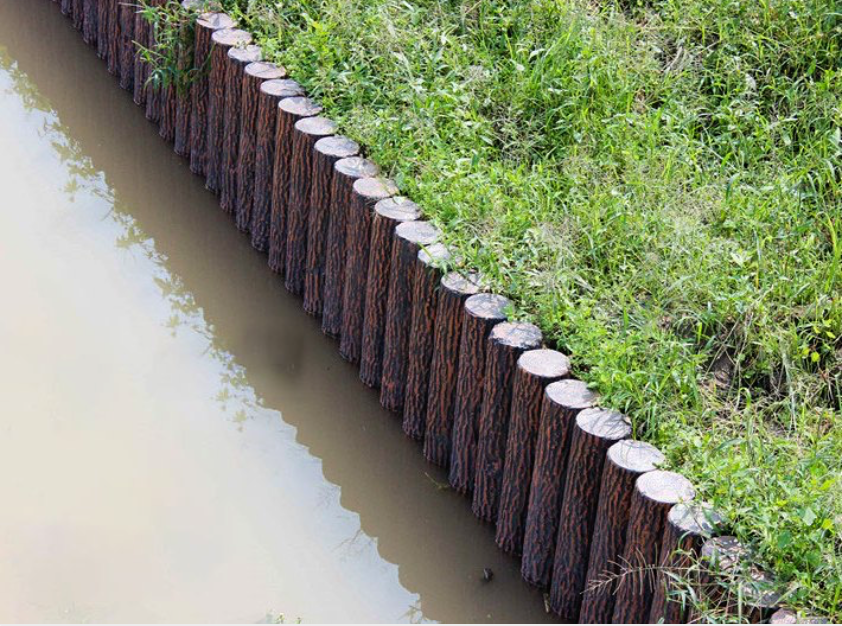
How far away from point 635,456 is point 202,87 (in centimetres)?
323

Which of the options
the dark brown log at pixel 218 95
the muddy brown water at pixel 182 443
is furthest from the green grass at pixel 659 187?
the muddy brown water at pixel 182 443

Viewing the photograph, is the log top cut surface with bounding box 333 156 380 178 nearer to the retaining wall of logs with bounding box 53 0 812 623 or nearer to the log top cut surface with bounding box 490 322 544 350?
the retaining wall of logs with bounding box 53 0 812 623

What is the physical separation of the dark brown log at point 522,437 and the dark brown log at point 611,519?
14.8 inches

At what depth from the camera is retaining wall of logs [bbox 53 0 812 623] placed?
397 cm

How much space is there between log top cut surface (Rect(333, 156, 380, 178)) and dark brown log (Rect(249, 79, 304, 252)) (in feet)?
1.70

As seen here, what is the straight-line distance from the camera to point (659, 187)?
5.27 m

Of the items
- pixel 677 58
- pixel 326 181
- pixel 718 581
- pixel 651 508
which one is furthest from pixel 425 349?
pixel 677 58

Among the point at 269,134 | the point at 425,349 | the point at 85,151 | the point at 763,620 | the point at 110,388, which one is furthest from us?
the point at 85,151

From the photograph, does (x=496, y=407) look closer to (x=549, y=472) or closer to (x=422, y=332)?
(x=549, y=472)

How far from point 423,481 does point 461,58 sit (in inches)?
83.6

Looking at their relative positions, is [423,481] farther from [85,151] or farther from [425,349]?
[85,151]

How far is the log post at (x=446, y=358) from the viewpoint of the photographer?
4.70m

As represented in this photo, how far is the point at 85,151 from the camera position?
6824 mm

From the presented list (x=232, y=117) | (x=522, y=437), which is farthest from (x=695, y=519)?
(x=232, y=117)
